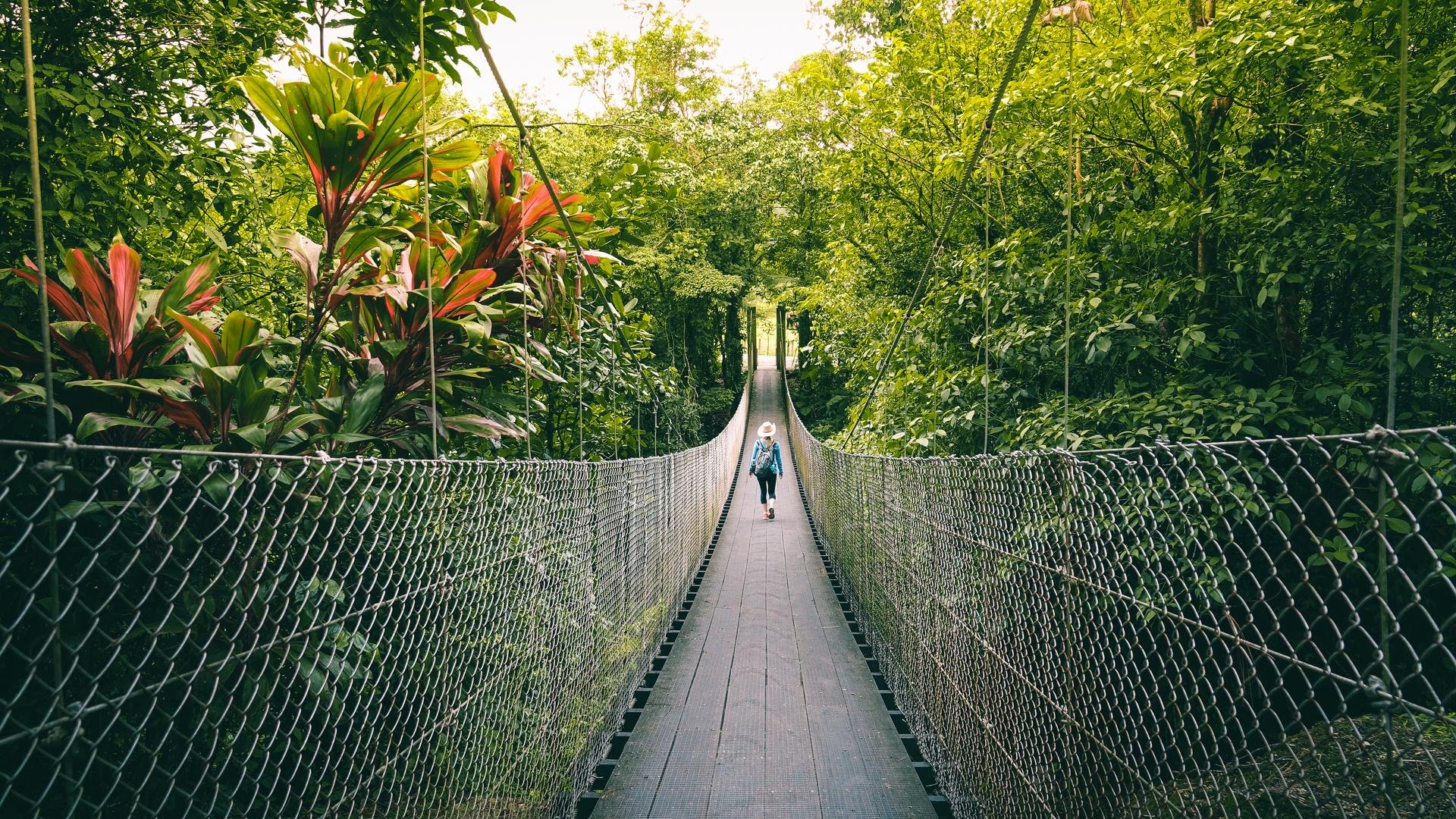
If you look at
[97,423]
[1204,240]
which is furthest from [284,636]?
[1204,240]

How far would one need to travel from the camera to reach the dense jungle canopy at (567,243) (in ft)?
6.23

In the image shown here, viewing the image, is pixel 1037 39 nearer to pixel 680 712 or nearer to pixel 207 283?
pixel 680 712

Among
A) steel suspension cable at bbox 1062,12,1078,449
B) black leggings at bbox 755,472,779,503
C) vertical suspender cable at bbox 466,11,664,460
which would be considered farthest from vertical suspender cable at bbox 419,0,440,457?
black leggings at bbox 755,472,779,503

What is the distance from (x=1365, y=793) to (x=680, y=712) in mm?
2428

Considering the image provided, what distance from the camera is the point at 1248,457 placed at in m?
3.04

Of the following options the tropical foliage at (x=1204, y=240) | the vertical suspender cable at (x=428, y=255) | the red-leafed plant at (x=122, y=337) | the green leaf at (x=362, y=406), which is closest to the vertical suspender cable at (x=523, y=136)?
the vertical suspender cable at (x=428, y=255)

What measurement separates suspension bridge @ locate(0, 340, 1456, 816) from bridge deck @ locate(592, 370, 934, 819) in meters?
0.02

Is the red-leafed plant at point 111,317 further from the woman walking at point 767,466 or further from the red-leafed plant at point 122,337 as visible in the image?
the woman walking at point 767,466

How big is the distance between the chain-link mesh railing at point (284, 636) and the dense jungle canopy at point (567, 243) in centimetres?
26

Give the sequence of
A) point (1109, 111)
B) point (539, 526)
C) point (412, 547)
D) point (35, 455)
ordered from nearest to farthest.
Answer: point (35, 455)
point (412, 547)
point (539, 526)
point (1109, 111)

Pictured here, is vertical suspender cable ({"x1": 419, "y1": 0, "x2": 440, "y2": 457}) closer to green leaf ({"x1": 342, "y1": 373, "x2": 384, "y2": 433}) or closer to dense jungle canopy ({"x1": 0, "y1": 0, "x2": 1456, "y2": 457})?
dense jungle canopy ({"x1": 0, "y1": 0, "x2": 1456, "y2": 457})

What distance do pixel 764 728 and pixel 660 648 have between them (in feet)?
4.04

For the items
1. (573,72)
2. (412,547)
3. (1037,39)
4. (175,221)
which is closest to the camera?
(412,547)

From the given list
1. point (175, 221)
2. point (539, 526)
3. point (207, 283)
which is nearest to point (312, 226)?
point (175, 221)
